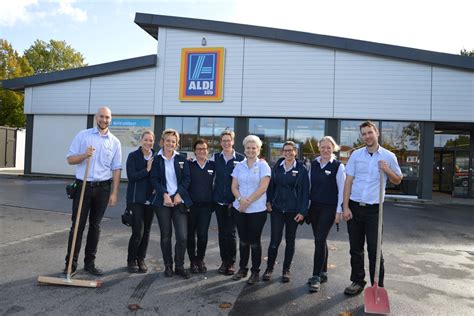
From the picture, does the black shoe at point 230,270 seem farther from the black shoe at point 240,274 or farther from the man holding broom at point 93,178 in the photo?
the man holding broom at point 93,178

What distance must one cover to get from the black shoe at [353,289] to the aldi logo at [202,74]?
39.8 feet

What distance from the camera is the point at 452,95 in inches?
550

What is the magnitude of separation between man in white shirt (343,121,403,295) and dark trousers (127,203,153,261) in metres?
2.52

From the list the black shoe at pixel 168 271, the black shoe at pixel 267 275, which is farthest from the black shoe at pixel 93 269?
the black shoe at pixel 267 275

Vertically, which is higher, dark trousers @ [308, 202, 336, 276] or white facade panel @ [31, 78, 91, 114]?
white facade panel @ [31, 78, 91, 114]

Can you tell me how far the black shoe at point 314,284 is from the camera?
4.22 meters

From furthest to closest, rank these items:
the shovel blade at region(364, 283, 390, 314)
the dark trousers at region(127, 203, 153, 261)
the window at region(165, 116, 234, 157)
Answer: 1. the window at region(165, 116, 234, 157)
2. the dark trousers at region(127, 203, 153, 261)
3. the shovel blade at region(364, 283, 390, 314)

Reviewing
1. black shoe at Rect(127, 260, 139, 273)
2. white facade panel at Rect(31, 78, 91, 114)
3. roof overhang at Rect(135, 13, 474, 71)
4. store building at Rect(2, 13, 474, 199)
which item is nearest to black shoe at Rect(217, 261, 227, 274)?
black shoe at Rect(127, 260, 139, 273)

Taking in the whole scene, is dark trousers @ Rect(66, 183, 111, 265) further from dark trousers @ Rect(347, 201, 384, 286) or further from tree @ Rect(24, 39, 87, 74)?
tree @ Rect(24, 39, 87, 74)

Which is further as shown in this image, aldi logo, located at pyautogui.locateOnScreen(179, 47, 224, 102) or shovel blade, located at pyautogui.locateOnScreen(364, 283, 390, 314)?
aldi logo, located at pyautogui.locateOnScreen(179, 47, 224, 102)

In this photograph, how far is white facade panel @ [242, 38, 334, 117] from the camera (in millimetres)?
14797

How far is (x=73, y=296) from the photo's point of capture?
386 centimetres

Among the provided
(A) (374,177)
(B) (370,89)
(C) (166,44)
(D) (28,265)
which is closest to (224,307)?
(A) (374,177)

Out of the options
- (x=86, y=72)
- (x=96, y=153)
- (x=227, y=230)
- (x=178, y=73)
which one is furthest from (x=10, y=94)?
(x=227, y=230)
